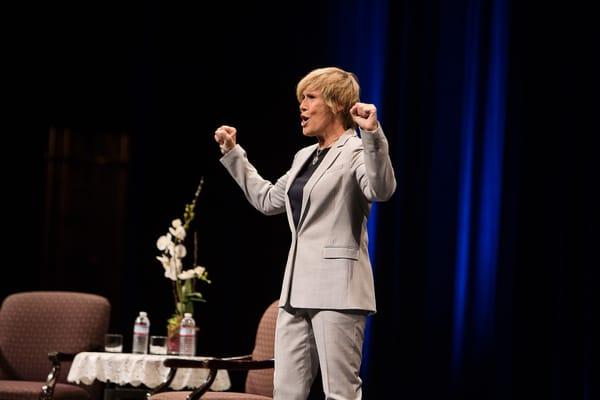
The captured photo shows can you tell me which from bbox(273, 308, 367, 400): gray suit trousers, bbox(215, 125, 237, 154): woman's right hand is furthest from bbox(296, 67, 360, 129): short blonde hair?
bbox(273, 308, 367, 400): gray suit trousers

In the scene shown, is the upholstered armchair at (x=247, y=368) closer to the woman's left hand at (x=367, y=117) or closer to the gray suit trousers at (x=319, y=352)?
the gray suit trousers at (x=319, y=352)

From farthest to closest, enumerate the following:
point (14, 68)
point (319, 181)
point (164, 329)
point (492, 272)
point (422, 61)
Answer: point (14, 68) → point (164, 329) → point (422, 61) → point (492, 272) → point (319, 181)

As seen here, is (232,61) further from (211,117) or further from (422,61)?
(422,61)

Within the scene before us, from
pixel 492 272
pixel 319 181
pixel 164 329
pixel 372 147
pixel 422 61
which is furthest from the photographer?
pixel 164 329

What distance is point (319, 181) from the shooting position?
2.65m

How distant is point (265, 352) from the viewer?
380 centimetres

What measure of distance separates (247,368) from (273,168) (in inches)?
84.2

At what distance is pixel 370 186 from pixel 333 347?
1.42 ft

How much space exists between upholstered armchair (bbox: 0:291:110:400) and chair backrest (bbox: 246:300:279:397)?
85 cm

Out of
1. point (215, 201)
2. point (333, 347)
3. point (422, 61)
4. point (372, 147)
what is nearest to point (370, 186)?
point (372, 147)

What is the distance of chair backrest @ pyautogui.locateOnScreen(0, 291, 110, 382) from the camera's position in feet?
14.4

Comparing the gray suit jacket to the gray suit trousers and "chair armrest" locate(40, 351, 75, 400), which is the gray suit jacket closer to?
the gray suit trousers

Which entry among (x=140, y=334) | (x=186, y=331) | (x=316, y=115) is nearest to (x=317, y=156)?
(x=316, y=115)

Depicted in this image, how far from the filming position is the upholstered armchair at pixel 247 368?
340 centimetres
